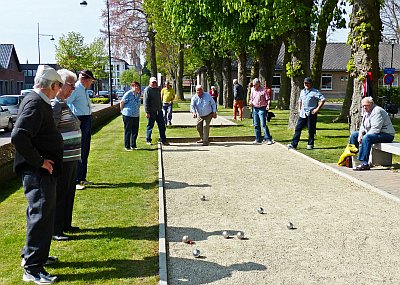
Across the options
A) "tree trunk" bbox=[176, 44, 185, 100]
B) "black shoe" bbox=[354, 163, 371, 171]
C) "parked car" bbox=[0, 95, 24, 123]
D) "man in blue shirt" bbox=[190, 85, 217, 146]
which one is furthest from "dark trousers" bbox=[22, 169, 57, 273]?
"tree trunk" bbox=[176, 44, 185, 100]

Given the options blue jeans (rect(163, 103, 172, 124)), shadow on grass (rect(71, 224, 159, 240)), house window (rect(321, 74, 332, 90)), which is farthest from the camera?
house window (rect(321, 74, 332, 90))

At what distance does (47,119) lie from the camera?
4.69 m

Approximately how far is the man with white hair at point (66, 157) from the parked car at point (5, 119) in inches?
717

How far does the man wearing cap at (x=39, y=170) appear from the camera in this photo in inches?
180

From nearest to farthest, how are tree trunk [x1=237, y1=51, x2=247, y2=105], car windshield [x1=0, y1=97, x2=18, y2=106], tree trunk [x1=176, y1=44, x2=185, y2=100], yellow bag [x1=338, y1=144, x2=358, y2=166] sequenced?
yellow bag [x1=338, y1=144, x2=358, y2=166]
car windshield [x1=0, y1=97, x2=18, y2=106]
tree trunk [x1=237, y1=51, x2=247, y2=105]
tree trunk [x1=176, y1=44, x2=185, y2=100]

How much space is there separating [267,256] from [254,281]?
2.42ft

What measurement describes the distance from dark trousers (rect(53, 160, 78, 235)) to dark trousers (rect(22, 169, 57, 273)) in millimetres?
1025

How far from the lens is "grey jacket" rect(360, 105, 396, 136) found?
10615 mm

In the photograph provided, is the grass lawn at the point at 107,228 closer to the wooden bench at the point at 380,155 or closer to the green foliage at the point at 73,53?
the wooden bench at the point at 380,155

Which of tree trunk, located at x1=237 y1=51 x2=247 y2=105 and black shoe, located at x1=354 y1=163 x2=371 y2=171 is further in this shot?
tree trunk, located at x1=237 y1=51 x2=247 y2=105

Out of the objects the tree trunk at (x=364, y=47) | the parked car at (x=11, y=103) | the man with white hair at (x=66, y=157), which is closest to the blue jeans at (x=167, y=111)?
the parked car at (x=11, y=103)

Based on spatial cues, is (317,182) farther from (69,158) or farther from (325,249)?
(69,158)

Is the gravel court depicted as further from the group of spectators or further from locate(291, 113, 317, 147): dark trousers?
locate(291, 113, 317, 147): dark trousers

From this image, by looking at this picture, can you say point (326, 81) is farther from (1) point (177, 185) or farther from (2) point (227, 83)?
(1) point (177, 185)
